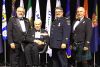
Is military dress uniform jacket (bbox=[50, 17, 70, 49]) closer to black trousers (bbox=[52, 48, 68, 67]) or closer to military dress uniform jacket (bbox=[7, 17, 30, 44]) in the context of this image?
black trousers (bbox=[52, 48, 68, 67])

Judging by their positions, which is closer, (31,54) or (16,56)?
(31,54)

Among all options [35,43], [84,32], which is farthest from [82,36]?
[35,43]

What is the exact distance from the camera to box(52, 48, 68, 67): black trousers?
30.1ft

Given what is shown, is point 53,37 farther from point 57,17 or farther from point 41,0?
point 41,0

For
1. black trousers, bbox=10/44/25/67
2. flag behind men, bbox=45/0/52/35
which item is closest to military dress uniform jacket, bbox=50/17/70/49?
black trousers, bbox=10/44/25/67

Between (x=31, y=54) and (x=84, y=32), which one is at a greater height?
(x=84, y=32)

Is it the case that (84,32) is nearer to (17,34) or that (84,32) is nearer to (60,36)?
(60,36)

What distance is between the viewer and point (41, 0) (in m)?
11.1

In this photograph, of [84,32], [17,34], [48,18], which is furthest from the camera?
[48,18]

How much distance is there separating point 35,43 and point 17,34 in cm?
44

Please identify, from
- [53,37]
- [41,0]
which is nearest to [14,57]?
[53,37]

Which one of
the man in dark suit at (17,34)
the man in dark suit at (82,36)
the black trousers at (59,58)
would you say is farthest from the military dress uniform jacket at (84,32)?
the man in dark suit at (17,34)

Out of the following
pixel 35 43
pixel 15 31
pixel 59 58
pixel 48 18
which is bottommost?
pixel 59 58

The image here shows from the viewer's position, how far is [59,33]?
916cm
